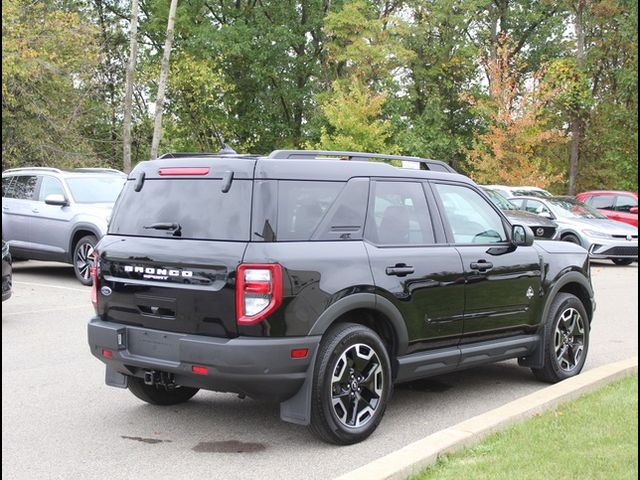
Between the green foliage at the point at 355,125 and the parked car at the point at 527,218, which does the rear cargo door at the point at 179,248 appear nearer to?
the parked car at the point at 527,218

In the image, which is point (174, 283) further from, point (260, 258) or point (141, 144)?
point (141, 144)

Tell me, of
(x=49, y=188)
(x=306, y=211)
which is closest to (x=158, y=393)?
(x=306, y=211)

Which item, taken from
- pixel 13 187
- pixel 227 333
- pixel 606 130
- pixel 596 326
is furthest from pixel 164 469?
pixel 606 130

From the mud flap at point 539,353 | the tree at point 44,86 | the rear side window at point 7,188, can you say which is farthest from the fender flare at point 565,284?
the tree at point 44,86

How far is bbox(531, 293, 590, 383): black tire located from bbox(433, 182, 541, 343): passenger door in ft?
0.99

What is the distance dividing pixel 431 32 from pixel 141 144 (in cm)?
1688

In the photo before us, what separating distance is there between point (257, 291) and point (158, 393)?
1.85 metres

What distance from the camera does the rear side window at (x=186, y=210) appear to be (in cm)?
512

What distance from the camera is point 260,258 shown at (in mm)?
4902

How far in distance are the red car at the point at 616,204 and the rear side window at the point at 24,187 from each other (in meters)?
15.3

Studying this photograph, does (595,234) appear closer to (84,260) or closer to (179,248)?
(84,260)

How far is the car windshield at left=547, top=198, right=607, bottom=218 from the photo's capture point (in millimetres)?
19864

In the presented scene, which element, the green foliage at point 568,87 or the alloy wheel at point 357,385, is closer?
the alloy wheel at point 357,385

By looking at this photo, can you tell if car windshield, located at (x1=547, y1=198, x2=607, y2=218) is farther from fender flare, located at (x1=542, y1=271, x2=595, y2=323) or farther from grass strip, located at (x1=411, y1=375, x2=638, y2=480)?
grass strip, located at (x1=411, y1=375, x2=638, y2=480)
